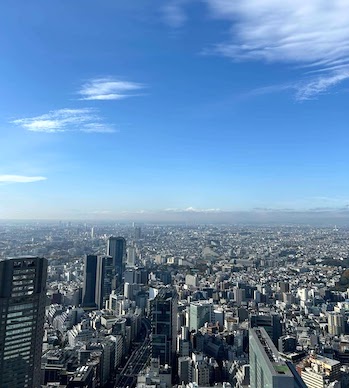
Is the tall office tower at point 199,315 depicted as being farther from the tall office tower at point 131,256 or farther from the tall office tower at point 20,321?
the tall office tower at point 131,256

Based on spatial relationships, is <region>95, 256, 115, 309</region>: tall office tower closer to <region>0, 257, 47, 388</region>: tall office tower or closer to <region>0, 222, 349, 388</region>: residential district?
<region>0, 222, 349, 388</region>: residential district

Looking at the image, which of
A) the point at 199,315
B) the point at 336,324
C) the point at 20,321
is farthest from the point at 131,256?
the point at 20,321

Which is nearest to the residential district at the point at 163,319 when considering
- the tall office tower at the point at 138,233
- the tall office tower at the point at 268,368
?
the tall office tower at the point at 268,368

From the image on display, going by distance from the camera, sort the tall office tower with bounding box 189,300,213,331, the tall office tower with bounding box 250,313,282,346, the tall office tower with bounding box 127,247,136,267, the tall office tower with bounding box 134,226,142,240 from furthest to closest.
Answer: the tall office tower with bounding box 134,226,142,240 → the tall office tower with bounding box 127,247,136,267 → the tall office tower with bounding box 189,300,213,331 → the tall office tower with bounding box 250,313,282,346

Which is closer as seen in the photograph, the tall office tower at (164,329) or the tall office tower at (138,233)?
the tall office tower at (164,329)

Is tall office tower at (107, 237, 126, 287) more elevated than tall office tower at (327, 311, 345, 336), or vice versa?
tall office tower at (107, 237, 126, 287)

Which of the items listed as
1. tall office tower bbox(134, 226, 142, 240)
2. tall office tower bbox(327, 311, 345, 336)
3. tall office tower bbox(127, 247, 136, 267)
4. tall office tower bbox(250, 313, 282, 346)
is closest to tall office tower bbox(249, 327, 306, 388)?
tall office tower bbox(250, 313, 282, 346)
